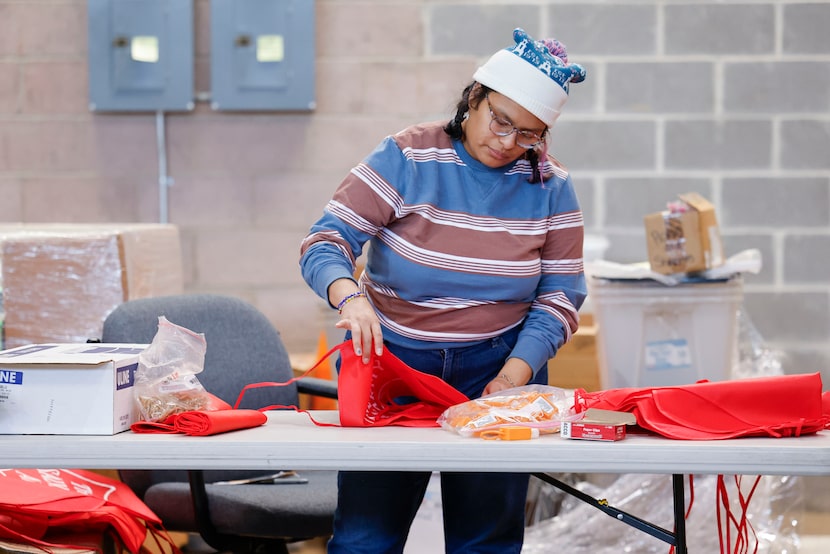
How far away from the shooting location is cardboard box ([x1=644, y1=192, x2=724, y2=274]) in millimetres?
2727

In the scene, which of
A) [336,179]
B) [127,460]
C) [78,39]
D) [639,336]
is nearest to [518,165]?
[127,460]

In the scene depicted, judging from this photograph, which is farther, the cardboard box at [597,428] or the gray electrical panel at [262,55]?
the gray electrical panel at [262,55]

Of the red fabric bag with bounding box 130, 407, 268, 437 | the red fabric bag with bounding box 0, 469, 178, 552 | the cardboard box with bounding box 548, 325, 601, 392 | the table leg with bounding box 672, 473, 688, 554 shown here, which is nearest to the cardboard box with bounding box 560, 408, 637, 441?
the table leg with bounding box 672, 473, 688, 554

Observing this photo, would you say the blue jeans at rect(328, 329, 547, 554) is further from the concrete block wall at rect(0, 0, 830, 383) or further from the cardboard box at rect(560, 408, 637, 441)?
the concrete block wall at rect(0, 0, 830, 383)

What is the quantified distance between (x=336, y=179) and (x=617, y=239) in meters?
1.08

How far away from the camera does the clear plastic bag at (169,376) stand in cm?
154

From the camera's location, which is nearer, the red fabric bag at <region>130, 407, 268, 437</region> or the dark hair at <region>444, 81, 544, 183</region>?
the red fabric bag at <region>130, 407, 268, 437</region>

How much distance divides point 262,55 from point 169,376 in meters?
2.09

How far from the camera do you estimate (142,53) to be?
11.2ft

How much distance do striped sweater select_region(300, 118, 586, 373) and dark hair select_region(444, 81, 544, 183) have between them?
0.01m

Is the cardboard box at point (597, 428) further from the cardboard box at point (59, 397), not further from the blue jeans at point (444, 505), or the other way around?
the cardboard box at point (59, 397)

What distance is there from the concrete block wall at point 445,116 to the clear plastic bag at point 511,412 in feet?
6.41

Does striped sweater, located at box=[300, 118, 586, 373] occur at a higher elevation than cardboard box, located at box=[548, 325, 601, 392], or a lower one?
higher

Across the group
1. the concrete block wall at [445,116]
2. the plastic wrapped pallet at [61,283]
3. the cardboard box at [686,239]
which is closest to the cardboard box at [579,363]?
the cardboard box at [686,239]
